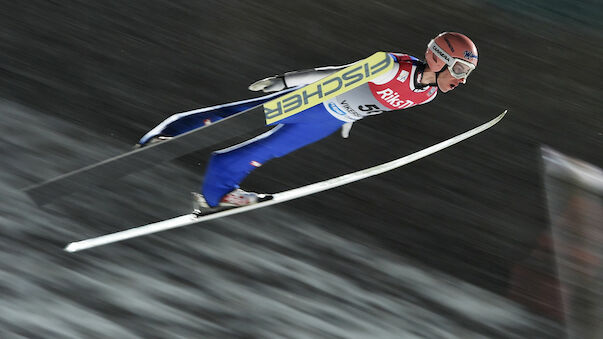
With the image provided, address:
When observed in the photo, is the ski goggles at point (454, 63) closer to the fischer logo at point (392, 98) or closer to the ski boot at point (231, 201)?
the fischer logo at point (392, 98)

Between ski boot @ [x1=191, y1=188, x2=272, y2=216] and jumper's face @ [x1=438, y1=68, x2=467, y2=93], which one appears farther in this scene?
ski boot @ [x1=191, y1=188, x2=272, y2=216]

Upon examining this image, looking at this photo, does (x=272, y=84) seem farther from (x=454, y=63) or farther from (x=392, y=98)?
(x=454, y=63)

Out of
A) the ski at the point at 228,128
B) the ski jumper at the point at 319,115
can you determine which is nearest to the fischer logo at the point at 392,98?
the ski jumper at the point at 319,115

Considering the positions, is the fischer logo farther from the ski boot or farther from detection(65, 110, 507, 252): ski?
the ski boot

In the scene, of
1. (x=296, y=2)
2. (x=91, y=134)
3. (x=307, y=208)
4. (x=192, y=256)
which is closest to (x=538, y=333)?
(x=307, y=208)

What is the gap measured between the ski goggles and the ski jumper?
0.30 ft

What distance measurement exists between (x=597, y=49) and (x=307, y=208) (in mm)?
1547

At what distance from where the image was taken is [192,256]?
3285mm

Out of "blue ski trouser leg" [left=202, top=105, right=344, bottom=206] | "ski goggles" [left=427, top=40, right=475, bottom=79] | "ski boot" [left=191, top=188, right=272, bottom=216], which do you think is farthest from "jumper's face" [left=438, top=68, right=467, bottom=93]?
"ski boot" [left=191, top=188, right=272, bottom=216]

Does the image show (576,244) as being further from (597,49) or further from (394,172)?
(597,49)

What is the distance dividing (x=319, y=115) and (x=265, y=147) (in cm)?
26

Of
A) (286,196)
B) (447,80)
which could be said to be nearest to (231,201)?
(286,196)

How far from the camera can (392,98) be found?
2523 mm

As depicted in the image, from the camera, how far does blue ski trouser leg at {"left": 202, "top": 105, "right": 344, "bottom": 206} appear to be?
2639 mm
